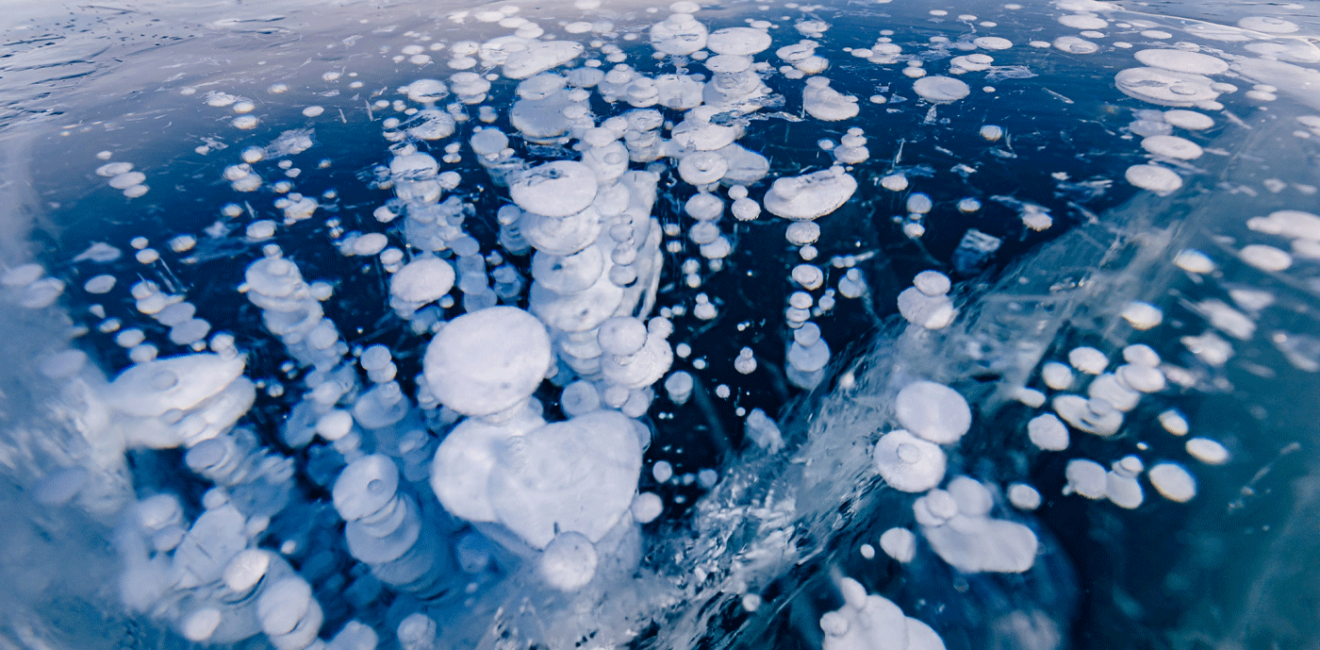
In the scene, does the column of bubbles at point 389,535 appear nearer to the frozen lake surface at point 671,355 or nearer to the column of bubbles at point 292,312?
the frozen lake surface at point 671,355

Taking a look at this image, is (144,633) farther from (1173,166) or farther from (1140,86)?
(1140,86)

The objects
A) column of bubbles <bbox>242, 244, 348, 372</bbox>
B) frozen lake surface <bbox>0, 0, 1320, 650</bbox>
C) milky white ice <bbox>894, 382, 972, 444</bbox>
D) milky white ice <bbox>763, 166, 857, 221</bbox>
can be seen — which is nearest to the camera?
frozen lake surface <bbox>0, 0, 1320, 650</bbox>

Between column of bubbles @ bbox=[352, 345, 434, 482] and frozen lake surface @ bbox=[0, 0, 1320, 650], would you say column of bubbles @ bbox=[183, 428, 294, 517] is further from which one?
column of bubbles @ bbox=[352, 345, 434, 482]

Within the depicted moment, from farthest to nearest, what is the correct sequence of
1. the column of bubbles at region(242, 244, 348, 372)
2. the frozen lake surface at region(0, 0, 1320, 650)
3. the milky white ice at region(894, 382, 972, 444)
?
1. the column of bubbles at region(242, 244, 348, 372)
2. the milky white ice at region(894, 382, 972, 444)
3. the frozen lake surface at region(0, 0, 1320, 650)

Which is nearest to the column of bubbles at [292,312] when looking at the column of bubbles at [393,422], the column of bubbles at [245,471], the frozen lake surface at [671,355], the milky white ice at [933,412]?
the frozen lake surface at [671,355]

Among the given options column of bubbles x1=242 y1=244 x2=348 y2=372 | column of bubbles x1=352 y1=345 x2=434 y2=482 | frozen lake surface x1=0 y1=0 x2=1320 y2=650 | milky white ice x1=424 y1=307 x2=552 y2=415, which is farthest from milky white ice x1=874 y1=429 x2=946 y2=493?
column of bubbles x1=242 y1=244 x2=348 y2=372

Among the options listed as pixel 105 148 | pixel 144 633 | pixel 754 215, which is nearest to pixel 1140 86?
pixel 754 215

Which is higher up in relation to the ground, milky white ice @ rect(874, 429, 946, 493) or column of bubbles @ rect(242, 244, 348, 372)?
column of bubbles @ rect(242, 244, 348, 372)

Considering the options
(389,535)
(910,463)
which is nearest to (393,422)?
(389,535)

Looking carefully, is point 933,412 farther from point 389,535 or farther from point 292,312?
point 292,312

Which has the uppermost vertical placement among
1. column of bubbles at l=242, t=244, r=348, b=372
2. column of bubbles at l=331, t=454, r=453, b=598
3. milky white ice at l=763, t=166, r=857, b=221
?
milky white ice at l=763, t=166, r=857, b=221
